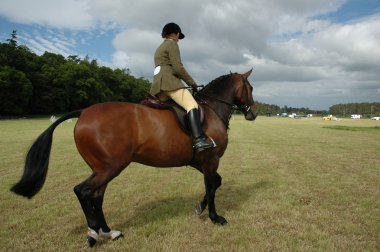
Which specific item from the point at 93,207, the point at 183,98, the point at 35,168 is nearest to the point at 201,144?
the point at 183,98

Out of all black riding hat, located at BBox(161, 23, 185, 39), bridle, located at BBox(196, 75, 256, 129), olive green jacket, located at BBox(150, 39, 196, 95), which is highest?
black riding hat, located at BBox(161, 23, 185, 39)

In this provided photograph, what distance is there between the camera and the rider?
6.25 metres

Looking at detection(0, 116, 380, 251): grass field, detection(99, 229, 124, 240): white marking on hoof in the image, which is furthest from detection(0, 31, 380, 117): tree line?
detection(99, 229, 124, 240): white marking on hoof

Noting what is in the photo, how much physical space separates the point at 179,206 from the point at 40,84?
75.3 m

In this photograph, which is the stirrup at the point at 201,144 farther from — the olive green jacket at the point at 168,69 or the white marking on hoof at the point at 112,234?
the white marking on hoof at the point at 112,234

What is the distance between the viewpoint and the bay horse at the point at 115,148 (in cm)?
560

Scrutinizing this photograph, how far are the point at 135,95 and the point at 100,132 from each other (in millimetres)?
125207

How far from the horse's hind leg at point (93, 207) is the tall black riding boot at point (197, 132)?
1.74 m

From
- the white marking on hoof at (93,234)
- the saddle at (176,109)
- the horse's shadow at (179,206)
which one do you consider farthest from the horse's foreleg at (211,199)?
the white marking on hoof at (93,234)

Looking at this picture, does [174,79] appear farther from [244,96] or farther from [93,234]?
[93,234]

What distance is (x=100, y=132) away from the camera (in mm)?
5609

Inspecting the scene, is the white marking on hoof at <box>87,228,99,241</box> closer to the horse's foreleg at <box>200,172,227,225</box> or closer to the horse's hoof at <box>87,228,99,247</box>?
the horse's hoof at <box>87,228,99,247</box>

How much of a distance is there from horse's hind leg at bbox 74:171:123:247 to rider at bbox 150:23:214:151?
6.11ft

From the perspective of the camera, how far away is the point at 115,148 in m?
5.64
